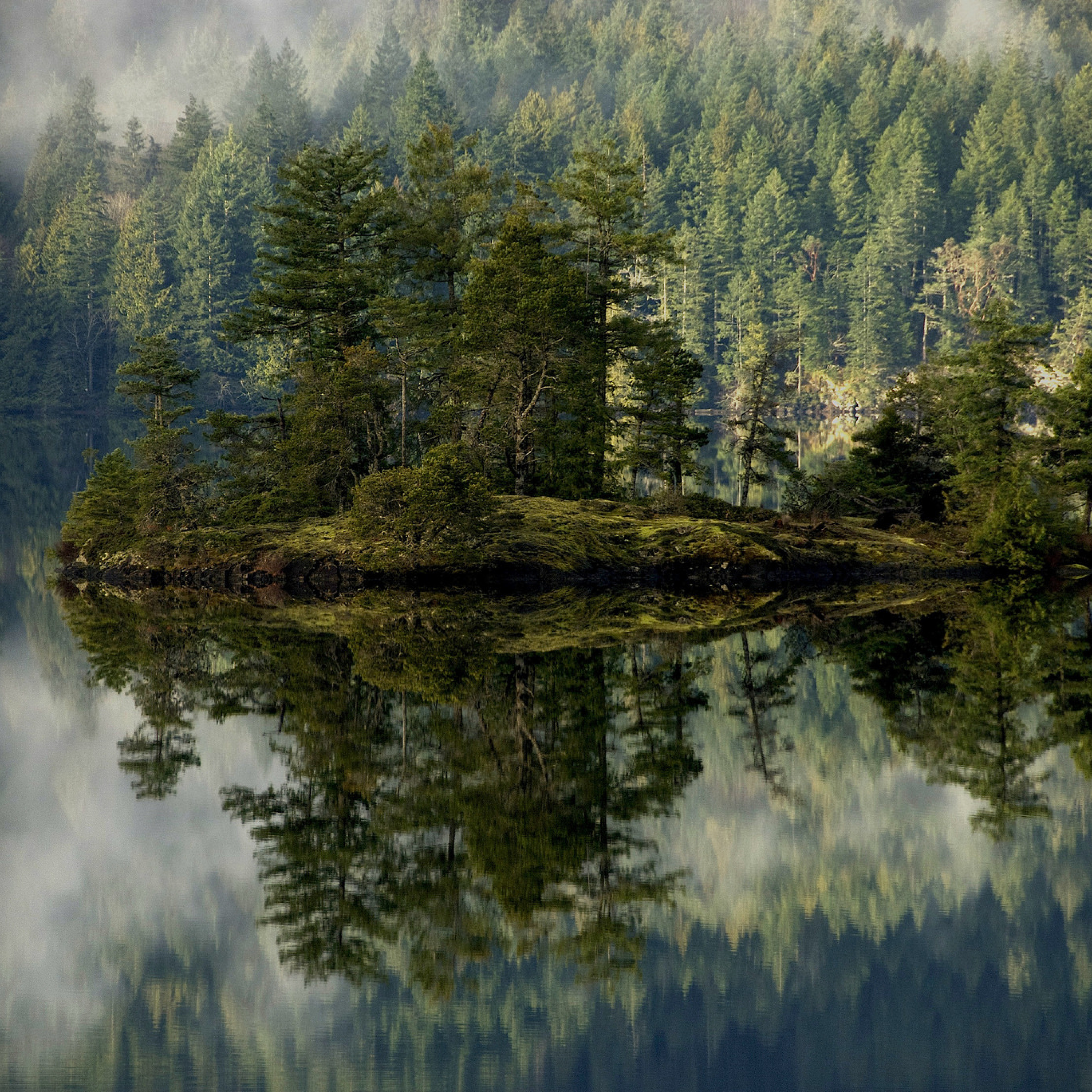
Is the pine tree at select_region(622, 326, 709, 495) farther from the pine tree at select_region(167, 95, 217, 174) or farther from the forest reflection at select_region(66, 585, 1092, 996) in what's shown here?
the pine tree at select_region(167, 95, 217, 174)

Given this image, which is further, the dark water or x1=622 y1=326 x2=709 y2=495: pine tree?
x1=622 y1=326 x2=709 y2=495: pine tree

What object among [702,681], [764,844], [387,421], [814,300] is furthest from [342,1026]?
[814,300]

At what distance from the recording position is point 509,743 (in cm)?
1197

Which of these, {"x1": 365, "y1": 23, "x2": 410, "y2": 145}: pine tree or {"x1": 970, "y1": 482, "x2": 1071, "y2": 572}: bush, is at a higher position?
{"x1": 365, "y1": 23, "x2": 410, "y2": 145}: pine tree

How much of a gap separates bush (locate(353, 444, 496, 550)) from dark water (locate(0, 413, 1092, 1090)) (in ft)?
37.4

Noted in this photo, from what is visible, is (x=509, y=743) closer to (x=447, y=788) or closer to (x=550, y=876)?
(x=447, y=788)

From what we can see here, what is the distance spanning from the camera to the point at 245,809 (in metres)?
10.5

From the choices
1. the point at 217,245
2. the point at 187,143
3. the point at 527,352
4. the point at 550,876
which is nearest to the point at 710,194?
the point at 217,245

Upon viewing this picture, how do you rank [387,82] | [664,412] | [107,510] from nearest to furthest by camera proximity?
1. [664,412]
2. [107,510]
3. [387,82]

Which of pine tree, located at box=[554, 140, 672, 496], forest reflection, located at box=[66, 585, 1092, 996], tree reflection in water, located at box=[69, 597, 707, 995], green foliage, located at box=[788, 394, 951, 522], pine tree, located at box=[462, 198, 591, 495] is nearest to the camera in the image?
tree reflection in water, located at box=[69, 597, 707, 995]

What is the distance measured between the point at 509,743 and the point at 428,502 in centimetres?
1651

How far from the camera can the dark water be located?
6.63 m

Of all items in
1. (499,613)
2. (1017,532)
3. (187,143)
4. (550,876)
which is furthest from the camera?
(187,143)

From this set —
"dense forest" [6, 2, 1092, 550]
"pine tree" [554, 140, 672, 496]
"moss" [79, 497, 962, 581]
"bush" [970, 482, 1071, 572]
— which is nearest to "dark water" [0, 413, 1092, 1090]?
"moss" [79, 497, 962, 581]
